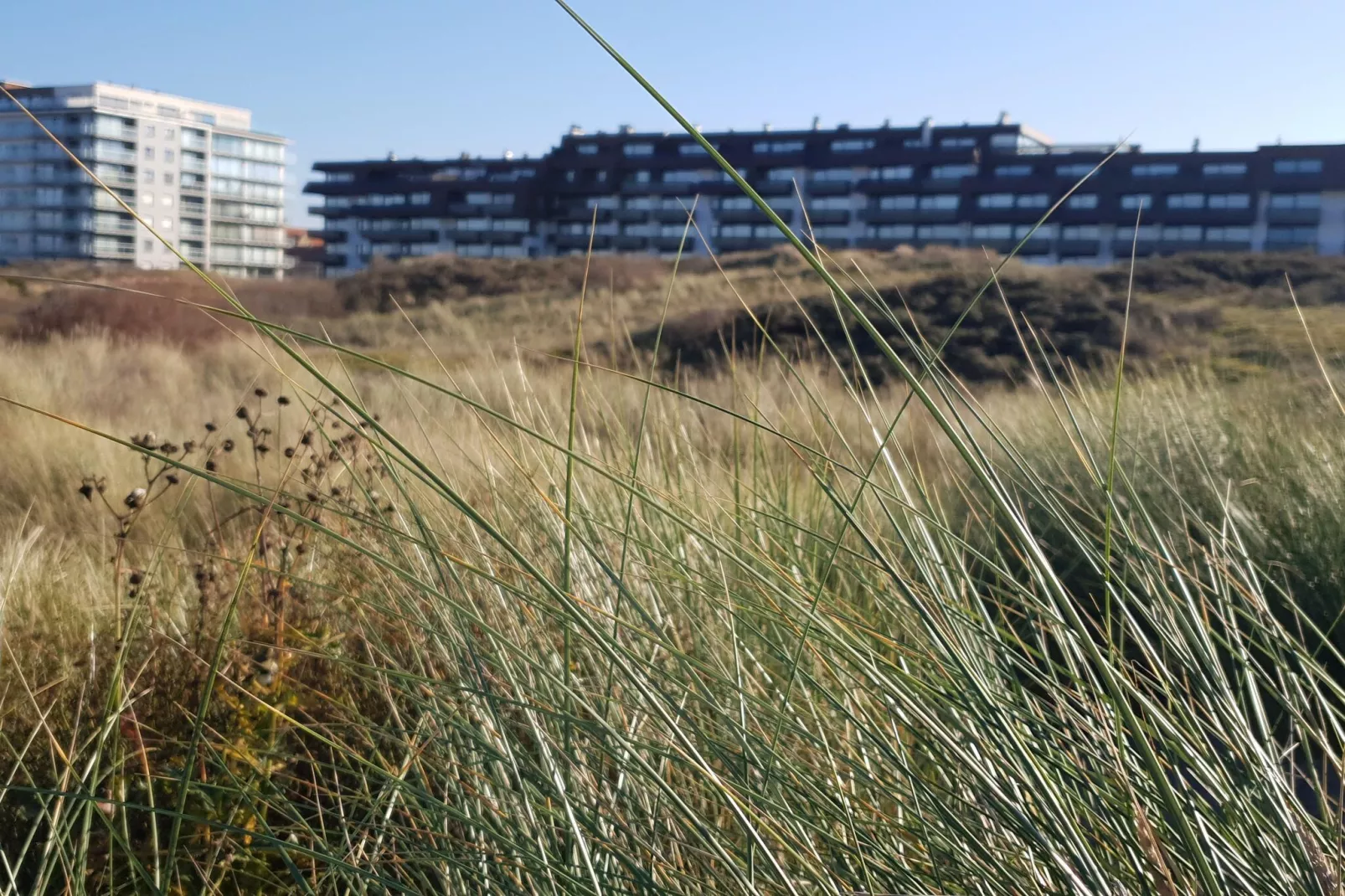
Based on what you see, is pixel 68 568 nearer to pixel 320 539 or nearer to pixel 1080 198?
pixel 320 539

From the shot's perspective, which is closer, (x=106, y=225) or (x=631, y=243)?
(x=631, y=243)

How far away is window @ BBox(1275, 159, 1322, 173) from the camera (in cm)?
4522

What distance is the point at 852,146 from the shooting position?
53938 mm

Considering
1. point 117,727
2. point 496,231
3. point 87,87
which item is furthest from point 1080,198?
point 87,87

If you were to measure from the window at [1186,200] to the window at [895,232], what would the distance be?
11.3 meters

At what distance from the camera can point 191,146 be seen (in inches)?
2948

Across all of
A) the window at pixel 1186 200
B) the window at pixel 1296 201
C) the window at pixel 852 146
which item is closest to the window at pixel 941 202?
the window at pixel 852 146

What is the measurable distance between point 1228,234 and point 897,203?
48.0 ft

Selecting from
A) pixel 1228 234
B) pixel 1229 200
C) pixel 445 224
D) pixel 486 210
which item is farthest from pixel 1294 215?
pixel 445 224

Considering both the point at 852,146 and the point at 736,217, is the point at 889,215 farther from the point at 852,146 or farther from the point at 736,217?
the point at 736,217

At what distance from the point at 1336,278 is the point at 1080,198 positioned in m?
30.5

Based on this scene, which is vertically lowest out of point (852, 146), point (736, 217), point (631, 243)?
point (631, 243)

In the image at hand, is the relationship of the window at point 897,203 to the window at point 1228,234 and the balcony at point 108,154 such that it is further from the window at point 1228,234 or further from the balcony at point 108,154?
the balcony at point 108,154

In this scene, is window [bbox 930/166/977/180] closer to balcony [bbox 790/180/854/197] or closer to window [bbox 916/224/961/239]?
window [bbox 916/224/961/239]
